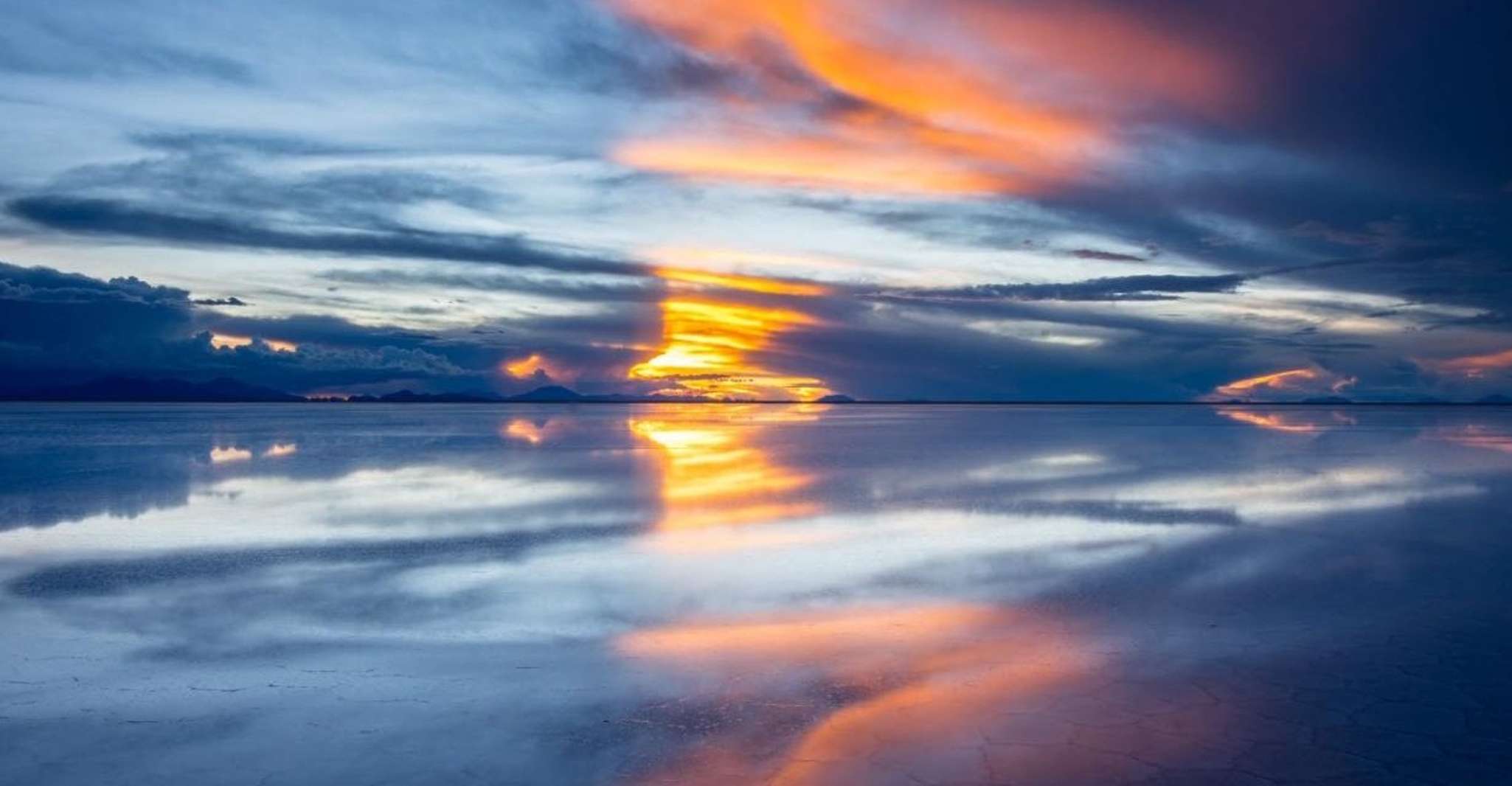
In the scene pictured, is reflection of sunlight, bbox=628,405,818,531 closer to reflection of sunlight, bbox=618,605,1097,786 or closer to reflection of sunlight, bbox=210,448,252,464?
reflection of sunlight, bbox=618,605,1097,786

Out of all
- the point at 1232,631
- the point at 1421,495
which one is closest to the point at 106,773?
the point at 1232,631

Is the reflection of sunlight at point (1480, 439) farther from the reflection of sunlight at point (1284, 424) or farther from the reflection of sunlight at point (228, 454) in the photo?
the reflection of sunlight at point (228, 454)

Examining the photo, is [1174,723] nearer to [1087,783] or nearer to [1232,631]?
[1087,783]

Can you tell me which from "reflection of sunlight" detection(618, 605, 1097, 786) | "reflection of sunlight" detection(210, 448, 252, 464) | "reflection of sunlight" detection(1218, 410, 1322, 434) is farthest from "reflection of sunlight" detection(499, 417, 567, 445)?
"reflection of sunlight" detection(1218, 410, 1322, 434)

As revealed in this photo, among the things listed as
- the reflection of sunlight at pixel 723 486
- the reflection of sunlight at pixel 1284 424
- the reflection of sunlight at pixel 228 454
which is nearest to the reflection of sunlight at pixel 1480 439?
the reflection of sunlight at pixel 1284 424

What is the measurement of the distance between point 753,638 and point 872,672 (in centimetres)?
131

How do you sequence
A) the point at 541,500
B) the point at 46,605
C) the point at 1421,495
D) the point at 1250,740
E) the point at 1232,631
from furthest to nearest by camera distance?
the point at 1421,495 → the point at 541,500 → the point at 46,605 → the point at 1232,631 → the point at 1250,740

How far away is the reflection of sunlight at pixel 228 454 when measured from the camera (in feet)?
91.2

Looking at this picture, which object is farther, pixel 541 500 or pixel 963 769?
pixel 541 500

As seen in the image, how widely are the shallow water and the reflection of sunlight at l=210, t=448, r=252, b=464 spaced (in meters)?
9.57

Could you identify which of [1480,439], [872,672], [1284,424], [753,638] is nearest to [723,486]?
[753,638]

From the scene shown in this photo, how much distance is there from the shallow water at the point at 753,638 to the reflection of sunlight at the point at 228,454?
377 inches

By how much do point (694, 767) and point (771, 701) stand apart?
117cm

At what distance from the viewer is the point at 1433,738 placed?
18.9 feet
